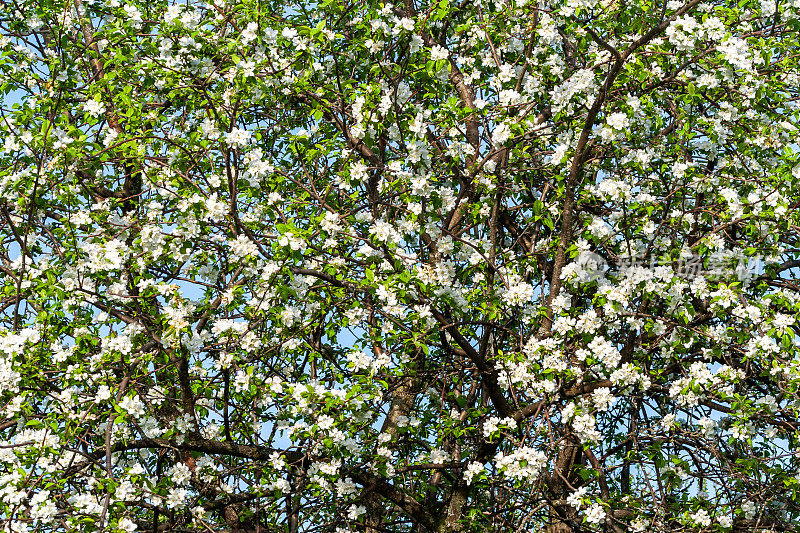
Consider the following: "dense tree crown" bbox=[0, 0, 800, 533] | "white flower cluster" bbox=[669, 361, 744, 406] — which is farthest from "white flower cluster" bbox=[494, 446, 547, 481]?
"white flower cluster" bbox=[669, 361, 744, 406]

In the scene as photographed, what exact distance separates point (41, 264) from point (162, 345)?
1179mm

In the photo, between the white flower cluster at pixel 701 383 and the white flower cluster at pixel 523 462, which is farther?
the white flower cluster at pixel 701 383

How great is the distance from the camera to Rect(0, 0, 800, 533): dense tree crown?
661cm

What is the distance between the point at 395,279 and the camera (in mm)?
6320

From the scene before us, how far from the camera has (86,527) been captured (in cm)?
593

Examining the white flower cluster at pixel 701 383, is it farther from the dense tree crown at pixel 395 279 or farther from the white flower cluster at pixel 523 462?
the white flower cluster at pixel 523 462

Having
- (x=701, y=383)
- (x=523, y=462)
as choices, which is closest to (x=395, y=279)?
(x=523, y=462)

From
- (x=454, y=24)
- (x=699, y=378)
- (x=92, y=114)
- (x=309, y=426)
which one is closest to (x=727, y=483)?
(x=699, y=378)

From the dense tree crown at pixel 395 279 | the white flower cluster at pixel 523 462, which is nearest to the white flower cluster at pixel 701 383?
the dense tree crown at pixel 395 279

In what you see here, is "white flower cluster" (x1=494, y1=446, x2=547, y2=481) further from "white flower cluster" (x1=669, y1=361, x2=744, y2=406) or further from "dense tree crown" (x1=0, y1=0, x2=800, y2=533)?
"white flower cluster" (x1=669, y1=361, x2=744, y2=406)

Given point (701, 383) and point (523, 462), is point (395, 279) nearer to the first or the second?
point (523, 462)

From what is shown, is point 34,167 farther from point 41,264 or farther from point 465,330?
point 465,330

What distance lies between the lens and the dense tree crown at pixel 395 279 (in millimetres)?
6609

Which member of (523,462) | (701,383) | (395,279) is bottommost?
(523,462)
